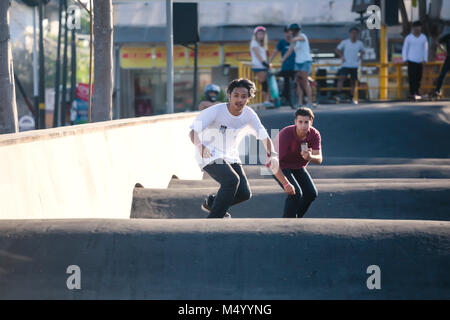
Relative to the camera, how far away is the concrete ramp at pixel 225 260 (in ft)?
17.5

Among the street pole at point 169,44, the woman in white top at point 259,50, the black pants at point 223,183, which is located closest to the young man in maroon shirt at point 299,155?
the black pants at point 223,183

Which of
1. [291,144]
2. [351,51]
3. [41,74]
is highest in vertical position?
[351,51]

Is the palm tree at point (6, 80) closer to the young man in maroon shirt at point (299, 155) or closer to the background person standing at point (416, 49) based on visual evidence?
the young man in maroon shirt at point (299, 155)

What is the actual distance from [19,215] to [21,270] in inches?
35.5

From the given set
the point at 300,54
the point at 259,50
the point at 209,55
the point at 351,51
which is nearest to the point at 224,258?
the point at 300,54

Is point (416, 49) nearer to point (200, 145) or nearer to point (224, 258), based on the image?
point (200, 145)

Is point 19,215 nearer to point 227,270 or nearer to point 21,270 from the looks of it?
point 21,270

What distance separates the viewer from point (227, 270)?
17.9 feet

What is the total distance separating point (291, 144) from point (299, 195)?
515 mm

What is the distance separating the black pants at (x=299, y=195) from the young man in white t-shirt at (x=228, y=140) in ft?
1.26

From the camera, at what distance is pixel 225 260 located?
5531 millimetres
